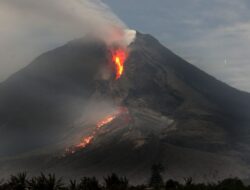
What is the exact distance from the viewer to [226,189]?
38938 millimetres

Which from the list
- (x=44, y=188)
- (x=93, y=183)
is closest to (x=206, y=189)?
(x=93, y=183)

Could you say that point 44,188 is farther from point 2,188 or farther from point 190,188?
point 190,188

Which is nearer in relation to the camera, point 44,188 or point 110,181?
point 44,188

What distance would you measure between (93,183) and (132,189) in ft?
10.1

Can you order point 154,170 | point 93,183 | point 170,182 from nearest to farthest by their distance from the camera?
point 93,183 → point 170,182 → point 154,170

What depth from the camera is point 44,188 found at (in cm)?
3503

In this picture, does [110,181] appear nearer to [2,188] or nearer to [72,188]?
[72,188]

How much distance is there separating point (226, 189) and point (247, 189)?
5.85 feet

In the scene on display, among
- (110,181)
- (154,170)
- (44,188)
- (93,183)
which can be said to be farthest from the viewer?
(154,170)

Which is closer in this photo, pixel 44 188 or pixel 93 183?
pixel 44 188

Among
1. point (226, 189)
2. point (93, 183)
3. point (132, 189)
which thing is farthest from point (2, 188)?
point (226, 189)

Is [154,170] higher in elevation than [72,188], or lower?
higher

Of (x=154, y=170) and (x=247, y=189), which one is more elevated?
(x=154, y=170)

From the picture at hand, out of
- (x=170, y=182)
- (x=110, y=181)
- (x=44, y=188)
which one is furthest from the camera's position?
(x=170, y=182)
